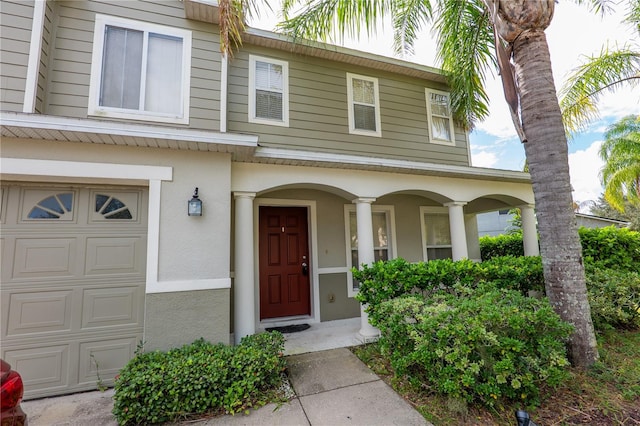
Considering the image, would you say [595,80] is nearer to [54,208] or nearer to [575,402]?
[575,402]

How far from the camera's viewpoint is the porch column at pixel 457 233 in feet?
18.8

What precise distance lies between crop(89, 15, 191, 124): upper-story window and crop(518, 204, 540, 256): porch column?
24.7 ft

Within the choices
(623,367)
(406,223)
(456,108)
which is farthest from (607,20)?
(623,367)

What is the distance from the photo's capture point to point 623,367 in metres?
3.27

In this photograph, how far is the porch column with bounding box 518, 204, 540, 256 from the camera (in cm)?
639

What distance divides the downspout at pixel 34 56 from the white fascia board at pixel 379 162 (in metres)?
2.65

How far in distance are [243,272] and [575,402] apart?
412 cm

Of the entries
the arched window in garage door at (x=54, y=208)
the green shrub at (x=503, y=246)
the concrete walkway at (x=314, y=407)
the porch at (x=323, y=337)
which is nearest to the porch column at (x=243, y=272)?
the porch at (x=323, y=337)

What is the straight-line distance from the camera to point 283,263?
18.9 ft

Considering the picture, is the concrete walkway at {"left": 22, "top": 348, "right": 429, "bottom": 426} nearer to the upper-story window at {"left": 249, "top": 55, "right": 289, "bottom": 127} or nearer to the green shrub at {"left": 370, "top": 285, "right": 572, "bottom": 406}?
the green shrub at {"left": 370, "top": 285, "right": 572, "bottom": 406}

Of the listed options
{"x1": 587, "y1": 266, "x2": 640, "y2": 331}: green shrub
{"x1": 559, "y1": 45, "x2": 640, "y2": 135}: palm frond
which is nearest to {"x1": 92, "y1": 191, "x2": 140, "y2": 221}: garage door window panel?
{"x1": 587, "y1": 266, "x2": 640, "y2": 331}: green shrub

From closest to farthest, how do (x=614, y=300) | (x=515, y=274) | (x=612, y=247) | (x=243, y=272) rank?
(x=243, y=272), (x=614, y=300), (x=515, y=274), (x=612, y=247)

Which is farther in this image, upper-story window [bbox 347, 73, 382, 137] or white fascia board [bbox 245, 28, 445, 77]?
upper-story window [bbox 347, 73, 382, 137]

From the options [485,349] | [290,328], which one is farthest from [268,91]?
[485,349]
